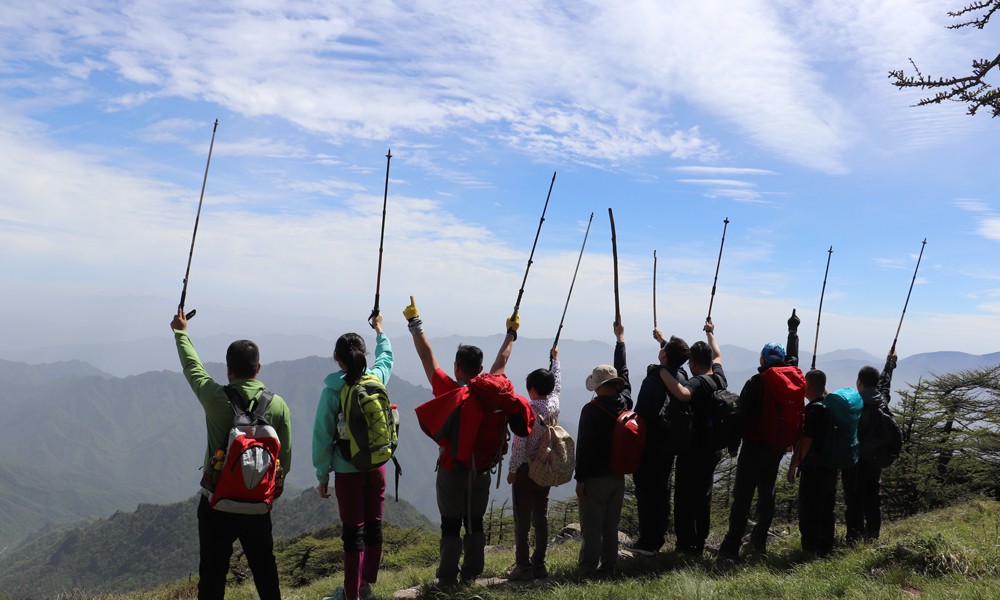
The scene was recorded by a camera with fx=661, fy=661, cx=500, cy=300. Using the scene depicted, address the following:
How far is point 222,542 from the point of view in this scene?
211 inches

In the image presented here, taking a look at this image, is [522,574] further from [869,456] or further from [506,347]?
[869,456]

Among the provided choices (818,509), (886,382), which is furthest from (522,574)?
(886,382)

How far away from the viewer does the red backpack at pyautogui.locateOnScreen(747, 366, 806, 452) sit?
7699 mm

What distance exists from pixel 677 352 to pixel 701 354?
1.66 ft

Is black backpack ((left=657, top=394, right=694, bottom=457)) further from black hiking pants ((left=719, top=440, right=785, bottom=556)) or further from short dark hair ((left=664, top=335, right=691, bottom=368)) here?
black hiking pants ((left=719, top=440, right=785, bottom=556))

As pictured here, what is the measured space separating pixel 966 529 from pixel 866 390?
3295 mm

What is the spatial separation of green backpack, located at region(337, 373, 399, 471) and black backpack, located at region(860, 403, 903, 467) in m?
6.47

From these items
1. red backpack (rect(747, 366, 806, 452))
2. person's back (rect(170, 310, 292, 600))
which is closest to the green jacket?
person's back (rect(170, 310, 292, 600))

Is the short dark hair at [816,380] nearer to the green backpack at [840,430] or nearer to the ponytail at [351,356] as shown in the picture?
the green backpack at [840,430]

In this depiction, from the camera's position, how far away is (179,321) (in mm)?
5750

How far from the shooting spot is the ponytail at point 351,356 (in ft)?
20.1

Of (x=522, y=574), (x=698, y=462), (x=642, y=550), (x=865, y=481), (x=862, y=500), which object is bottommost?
(x=522, y=574)

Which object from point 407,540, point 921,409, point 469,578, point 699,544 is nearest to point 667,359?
point 699,544

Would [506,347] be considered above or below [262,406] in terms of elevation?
above
